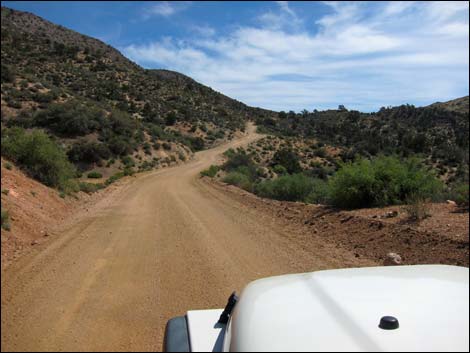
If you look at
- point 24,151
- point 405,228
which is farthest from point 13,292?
point 24,151

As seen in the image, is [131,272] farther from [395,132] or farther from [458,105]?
[458,105]

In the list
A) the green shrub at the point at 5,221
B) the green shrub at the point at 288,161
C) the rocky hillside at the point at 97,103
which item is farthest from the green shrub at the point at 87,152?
the green shrub at the point at 5,221

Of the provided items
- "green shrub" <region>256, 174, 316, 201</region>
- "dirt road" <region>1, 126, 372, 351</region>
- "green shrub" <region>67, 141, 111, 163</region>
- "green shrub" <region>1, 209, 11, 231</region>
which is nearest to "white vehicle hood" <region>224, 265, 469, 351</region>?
"dirt road" <region>1, 126, 372, 351</region>

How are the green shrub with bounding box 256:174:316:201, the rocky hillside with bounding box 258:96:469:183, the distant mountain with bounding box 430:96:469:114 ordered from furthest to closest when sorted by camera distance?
the distant mountain with bounding box 430:96:469:114 < the rocky hillside with bounding box 258:96:469:183 < the green shrub with bounding box 256:174:316:201

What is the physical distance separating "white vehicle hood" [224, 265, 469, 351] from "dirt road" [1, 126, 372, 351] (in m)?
2.23

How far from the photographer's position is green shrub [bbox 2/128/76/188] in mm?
16500

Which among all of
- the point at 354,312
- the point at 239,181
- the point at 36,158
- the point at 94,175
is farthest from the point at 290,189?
the point at 94,175

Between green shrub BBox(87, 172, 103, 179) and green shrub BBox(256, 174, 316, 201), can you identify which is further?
green shrub BBox(87, 172, 103, 179)

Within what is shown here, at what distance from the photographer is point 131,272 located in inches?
300

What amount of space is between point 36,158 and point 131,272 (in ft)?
35.7

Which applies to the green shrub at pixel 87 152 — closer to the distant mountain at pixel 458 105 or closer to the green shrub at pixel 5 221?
the green shrub at pixel 5 221

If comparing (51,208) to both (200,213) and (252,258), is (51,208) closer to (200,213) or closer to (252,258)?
(200,213)

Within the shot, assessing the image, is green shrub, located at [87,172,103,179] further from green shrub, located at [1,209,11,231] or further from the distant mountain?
the distant mountain

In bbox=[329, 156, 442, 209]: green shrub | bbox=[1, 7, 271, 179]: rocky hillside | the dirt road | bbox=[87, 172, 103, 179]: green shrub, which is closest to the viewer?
the dirt road
